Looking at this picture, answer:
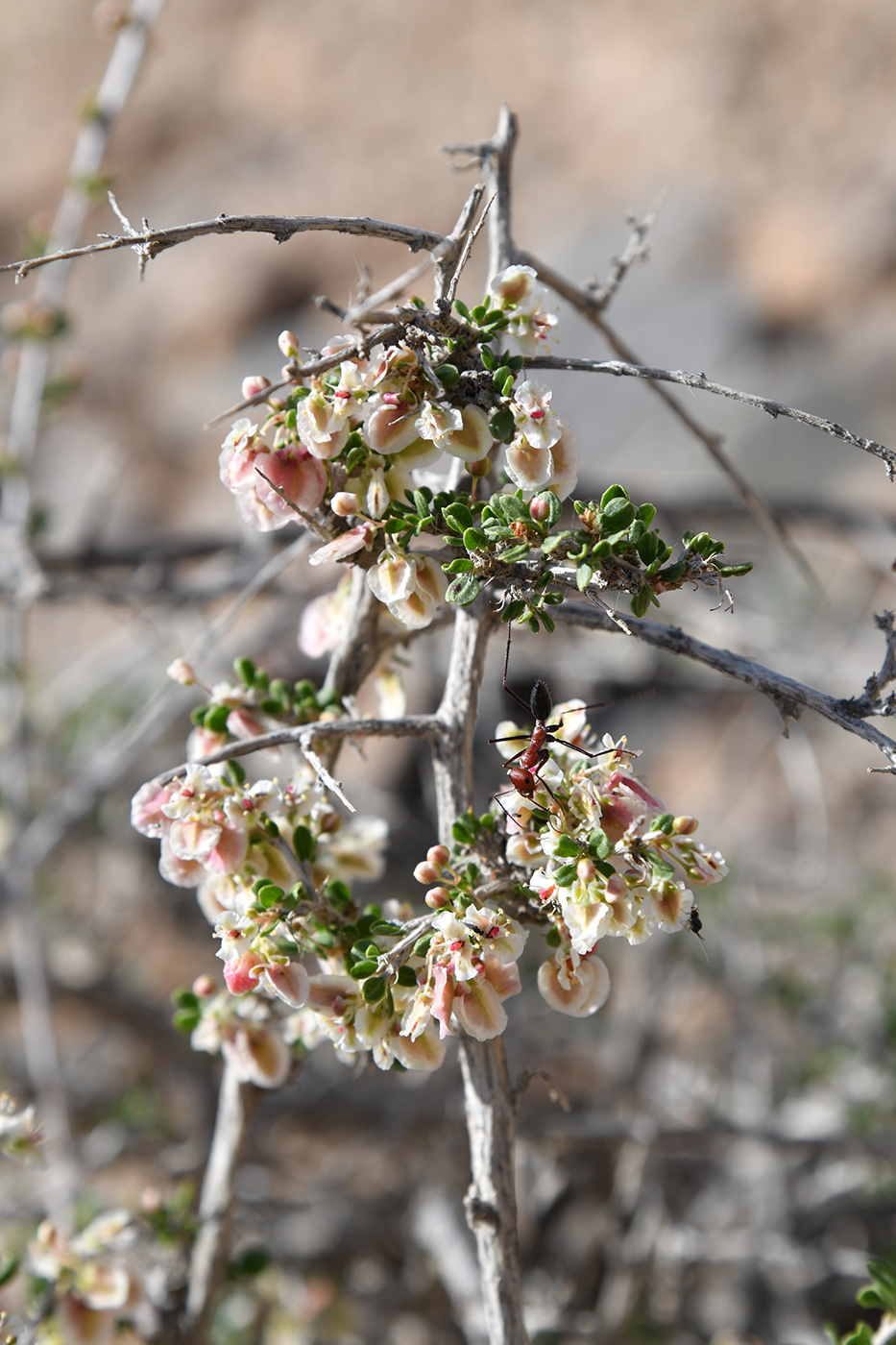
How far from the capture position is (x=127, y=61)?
2121 millimetres

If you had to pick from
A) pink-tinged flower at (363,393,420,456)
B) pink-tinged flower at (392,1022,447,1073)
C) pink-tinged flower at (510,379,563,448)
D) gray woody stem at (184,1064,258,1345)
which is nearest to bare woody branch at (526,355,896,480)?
pink-tinged flower at (510,379,563,448)

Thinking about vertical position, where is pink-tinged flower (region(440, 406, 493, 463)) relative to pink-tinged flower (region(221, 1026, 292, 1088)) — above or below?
above

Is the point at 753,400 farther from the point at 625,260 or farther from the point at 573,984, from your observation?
the point at 573,984

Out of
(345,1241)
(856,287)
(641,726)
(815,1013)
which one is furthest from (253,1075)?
(856,287)

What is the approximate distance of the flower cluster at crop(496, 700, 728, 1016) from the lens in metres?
0.81

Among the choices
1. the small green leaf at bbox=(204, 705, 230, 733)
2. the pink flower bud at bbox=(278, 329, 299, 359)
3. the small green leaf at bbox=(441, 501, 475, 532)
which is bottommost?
the small green leaf at bbox=(204, 705, 230, 733)

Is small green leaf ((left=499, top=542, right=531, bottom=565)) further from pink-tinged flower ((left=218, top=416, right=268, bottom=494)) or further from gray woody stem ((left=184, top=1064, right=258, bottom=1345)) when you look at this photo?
gray woody stem ((left=184, top=1064, right=258, bottom=1345))

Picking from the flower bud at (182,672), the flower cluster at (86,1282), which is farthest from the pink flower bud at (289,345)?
the flower cluster at (86,1282)

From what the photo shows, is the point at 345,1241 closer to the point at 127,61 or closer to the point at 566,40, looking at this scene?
the point at 127,61

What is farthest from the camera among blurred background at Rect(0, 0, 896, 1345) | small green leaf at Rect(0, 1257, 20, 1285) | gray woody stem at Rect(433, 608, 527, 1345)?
blurred background at Rect(0, 0, 896, 1345)

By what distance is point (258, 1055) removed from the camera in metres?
1.15

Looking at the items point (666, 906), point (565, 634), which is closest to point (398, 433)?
point (666, 906)

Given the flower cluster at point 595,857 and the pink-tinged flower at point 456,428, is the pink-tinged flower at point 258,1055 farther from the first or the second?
the pink-tinged flower at point 456,428

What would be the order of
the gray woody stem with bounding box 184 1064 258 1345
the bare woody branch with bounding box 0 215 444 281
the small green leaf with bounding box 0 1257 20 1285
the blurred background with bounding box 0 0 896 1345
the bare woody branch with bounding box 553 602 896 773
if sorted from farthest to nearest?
the blurred background with bounding box 0 0 896 1345 → the gray woody stem with bounding box 184 1064 258 1345 → the small green leaf with bounding box 0 1257 20 1285 → the bare woody branch with bounding box 553 602 896 773 → the bare woody branch with bounding box 0 215 444 281
